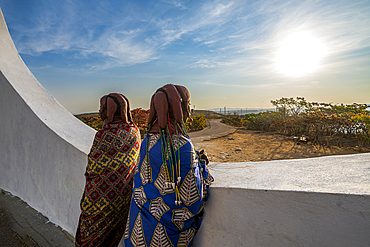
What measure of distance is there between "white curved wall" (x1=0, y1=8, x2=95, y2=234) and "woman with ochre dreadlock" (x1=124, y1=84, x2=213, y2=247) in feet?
3.58

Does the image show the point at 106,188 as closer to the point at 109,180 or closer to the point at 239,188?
the point at 109,180

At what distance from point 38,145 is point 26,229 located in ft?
3.52

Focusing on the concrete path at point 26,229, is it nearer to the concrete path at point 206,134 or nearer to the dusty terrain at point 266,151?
the dusty terrain at point 266,151

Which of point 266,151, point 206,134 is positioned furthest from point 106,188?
point 206,134

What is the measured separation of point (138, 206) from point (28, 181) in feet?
8.86

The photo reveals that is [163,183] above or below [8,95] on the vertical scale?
below

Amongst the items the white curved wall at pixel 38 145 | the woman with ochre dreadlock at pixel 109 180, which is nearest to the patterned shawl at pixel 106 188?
the woman with ochre dreadlock at pixel 109 180

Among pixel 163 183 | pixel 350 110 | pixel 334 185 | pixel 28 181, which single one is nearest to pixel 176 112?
pixel 163 183

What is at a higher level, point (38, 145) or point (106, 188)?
point (38, 145)

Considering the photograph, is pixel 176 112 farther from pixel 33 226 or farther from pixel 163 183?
pixel 33 226

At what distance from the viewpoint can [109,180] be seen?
1.83m

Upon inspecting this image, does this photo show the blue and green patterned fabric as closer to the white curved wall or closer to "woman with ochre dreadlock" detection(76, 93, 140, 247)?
"woman with ochre dreadlock" detection(76, 93, 140, 247)

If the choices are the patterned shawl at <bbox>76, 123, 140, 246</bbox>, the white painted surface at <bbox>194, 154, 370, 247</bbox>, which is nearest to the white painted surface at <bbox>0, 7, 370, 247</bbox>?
the white painted surface at <bbox>194, 154, 370, 247</bbox>

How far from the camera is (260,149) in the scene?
→ 29.0ft
